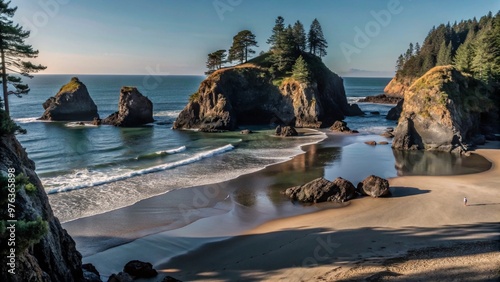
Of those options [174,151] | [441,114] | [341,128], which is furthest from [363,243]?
[341,128]

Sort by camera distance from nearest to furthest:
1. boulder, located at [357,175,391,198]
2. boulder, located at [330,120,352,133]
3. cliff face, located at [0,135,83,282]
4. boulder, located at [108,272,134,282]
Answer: cliff face, located at [0,135,83,282] < boulder, located at [108,272,134,282] < boulder, located at [357,175,391,198] < boulder, located at [330,120,352,133]

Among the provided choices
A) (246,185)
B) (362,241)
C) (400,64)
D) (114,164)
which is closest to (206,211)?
(246,185)

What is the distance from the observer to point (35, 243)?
9164 mm

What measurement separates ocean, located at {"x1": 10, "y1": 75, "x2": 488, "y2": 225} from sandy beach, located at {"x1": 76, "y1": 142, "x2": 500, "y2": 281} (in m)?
4.78

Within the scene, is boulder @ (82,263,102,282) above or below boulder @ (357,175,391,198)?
below

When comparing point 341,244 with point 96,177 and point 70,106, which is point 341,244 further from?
point 70,106

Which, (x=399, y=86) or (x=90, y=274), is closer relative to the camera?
(x=90, y=274)

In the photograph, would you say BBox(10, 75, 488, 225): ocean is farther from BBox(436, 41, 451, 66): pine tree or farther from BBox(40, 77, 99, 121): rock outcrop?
BBox(436, 41, 451, 66): pine tree

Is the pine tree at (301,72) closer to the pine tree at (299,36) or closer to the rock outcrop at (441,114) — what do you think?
the pine tree at (299,36)

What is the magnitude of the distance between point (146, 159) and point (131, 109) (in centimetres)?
3367

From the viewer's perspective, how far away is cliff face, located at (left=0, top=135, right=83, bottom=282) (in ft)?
25.9

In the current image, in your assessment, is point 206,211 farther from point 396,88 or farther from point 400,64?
point 400,64

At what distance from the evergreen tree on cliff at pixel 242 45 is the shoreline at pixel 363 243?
201ft

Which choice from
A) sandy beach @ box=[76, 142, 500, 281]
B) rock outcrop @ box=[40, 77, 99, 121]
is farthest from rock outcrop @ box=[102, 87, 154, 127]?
sandy beach @ box=[76, 142, 500, 281]
